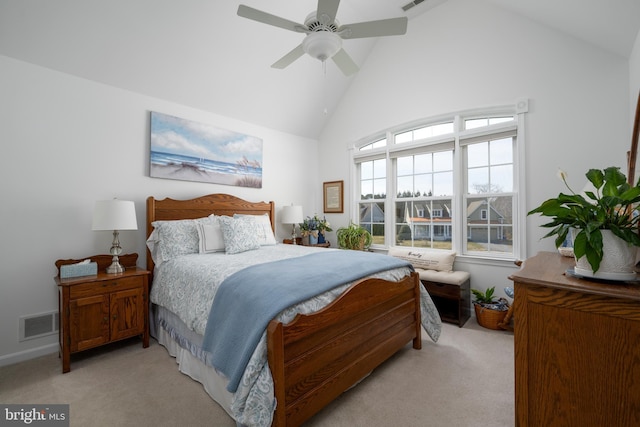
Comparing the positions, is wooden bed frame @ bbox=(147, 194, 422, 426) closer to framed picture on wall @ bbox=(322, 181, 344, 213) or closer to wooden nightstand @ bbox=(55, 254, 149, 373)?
wooden nightstand @ bbox=(55, 254, 149, 373)

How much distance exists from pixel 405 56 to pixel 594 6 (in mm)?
2123

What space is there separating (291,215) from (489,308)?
2821 millimetres

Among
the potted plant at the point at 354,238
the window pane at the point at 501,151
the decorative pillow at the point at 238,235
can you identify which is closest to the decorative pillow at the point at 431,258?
the potted plant at the point at 354,238

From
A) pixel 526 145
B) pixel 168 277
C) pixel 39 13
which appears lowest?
pixel 168 277

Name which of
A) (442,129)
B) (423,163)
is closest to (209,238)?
(423,163)

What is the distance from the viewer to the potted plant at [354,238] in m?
4.32

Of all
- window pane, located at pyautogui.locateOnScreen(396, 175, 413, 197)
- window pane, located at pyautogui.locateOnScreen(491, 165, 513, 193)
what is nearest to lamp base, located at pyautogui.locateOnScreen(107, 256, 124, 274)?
window pane, located at pyautogui.locateOnScreen(396, 175, 413, 197)

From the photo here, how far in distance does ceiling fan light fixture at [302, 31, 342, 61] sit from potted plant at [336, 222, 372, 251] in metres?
2.72

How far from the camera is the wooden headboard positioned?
10.1ft

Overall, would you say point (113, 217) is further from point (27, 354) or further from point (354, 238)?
point (354, 238)

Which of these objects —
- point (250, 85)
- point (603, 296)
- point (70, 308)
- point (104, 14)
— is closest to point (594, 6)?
point (603, 296)

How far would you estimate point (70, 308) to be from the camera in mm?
2248

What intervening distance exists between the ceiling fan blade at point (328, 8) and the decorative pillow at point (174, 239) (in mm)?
2362

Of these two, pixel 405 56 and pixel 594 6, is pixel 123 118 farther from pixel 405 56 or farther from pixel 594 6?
pixel 594 6
